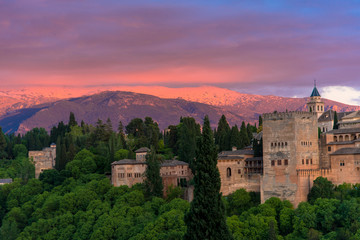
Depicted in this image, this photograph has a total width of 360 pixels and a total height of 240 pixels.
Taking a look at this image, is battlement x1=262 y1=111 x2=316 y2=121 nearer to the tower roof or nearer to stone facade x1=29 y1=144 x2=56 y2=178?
the tower roof

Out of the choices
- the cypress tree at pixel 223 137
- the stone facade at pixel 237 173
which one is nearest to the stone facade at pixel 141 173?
the cypress tree at pixel 223 137

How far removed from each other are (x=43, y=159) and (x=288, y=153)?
53.5m

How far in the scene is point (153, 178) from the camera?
230 ft

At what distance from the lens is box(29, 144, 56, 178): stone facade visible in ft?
330

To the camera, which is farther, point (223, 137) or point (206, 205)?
point (223, 137)

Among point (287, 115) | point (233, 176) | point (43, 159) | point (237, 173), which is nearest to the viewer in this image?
point (287, 115)

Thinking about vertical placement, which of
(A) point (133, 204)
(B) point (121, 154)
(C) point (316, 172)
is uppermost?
(B) point (121, 154)

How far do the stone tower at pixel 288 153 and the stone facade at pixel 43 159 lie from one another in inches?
1946

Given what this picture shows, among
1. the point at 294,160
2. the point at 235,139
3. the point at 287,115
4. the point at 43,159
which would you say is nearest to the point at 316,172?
the point at 294,160

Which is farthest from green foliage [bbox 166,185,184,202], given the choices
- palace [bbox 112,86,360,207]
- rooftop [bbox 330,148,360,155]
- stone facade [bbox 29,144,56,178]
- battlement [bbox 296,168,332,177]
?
stone facade [bbox 29,144,56,178]

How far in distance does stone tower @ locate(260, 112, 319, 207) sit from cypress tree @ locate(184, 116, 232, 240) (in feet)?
72.7

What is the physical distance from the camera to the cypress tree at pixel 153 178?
69.9 meters

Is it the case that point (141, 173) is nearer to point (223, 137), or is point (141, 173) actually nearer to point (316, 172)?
point (223, 137)

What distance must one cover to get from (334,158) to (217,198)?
25.2 meters
